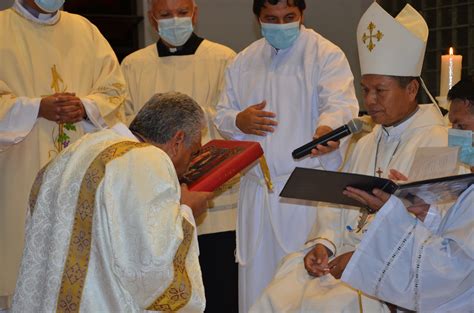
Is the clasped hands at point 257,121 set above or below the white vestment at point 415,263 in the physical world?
above

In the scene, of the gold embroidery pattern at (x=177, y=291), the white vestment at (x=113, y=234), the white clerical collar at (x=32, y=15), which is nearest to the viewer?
the white vestment at (x=113, y=234)

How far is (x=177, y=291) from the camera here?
312 cm

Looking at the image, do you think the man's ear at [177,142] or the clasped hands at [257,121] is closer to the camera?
the man's ear at [177,142]

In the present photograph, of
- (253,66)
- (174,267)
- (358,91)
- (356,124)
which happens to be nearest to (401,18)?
(356,124)

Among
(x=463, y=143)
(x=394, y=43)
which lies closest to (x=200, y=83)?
(x=394, y=43)

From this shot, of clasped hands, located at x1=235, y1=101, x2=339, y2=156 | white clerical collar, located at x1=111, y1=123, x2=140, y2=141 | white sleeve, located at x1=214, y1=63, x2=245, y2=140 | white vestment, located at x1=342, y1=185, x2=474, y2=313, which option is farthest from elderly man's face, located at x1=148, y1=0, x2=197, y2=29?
white vestment, located at x1=342, y1=185, x2=474, y2=313

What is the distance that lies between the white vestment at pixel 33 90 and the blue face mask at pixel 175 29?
0.53 meters

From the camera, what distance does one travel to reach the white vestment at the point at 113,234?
3.01 m

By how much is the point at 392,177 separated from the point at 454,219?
512mm

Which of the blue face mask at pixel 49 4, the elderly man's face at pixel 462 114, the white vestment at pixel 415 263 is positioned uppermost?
the blue face mask at pixel 49 4

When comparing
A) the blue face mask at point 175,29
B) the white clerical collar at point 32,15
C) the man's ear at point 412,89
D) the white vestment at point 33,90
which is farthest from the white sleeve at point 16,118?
the man's ear at point 412,89

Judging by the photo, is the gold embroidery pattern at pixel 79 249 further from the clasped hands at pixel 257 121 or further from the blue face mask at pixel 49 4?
the blue face mask at pixel 49 4

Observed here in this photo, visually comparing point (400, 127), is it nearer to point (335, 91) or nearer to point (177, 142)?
point (335, 91)

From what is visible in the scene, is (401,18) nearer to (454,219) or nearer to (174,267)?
(454,219)
